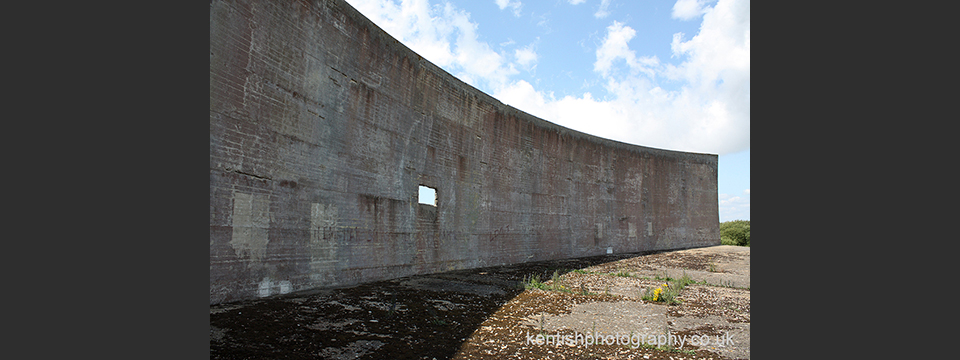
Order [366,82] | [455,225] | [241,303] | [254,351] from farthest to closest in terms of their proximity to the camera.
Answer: [455,225]
[366,82]
[241,303]
[254,351]

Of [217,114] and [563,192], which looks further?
[563,192]

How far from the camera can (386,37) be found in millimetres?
9203

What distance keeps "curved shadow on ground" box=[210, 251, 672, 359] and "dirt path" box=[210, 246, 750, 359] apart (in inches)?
0.4

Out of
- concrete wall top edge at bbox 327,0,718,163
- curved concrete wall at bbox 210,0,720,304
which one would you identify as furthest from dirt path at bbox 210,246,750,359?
concrete wall top edge at bbox 327,0,718,163

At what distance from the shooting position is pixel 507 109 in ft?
43.8

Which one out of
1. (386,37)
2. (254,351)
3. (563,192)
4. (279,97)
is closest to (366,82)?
(386,37)

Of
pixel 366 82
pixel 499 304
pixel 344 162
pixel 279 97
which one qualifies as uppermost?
pixel 366 82

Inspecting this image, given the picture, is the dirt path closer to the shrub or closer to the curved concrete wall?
the curved concrete wall

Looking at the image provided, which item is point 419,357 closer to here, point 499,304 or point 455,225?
point 499,304

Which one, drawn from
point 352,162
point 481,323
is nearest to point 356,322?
point 481,323

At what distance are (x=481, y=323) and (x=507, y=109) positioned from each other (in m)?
8.76

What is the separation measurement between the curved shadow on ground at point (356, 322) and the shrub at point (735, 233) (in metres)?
21.8

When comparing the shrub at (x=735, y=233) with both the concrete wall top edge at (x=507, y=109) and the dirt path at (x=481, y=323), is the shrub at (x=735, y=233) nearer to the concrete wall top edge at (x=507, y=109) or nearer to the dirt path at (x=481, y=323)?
the concrete wall top edge at (x=507, y=109)

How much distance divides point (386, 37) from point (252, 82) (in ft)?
10.6
